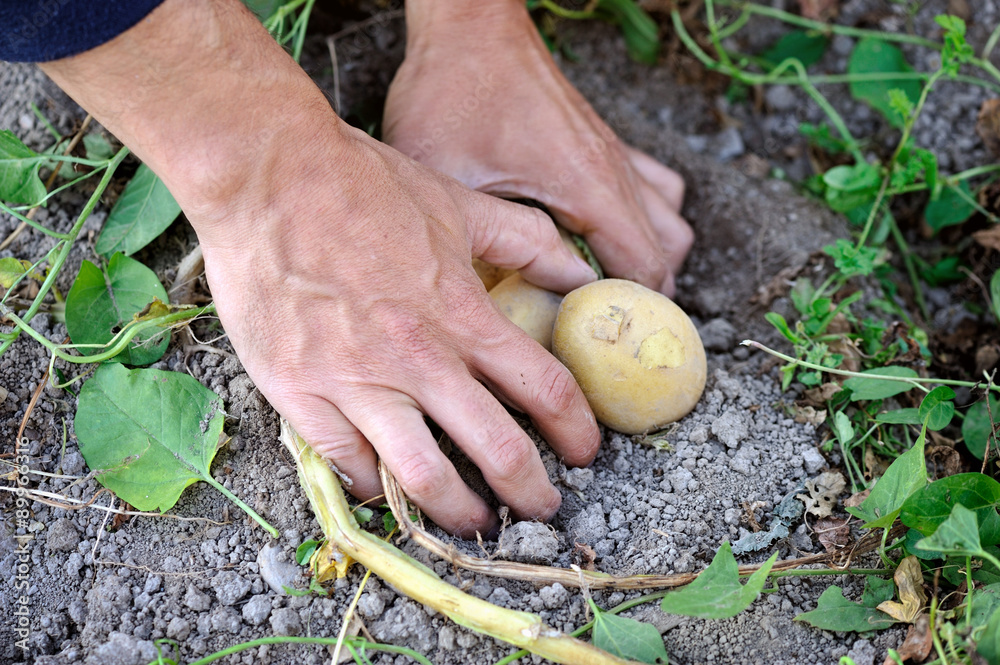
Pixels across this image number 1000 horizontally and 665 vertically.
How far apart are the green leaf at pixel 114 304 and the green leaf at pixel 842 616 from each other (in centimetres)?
155

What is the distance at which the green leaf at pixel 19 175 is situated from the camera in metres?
1.86

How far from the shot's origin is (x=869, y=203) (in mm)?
2410

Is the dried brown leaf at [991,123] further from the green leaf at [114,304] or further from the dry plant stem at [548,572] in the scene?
the green leaf at [114,304]

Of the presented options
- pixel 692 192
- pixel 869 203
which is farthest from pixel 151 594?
pixel 869 203

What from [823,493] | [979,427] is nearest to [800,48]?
[979,427]

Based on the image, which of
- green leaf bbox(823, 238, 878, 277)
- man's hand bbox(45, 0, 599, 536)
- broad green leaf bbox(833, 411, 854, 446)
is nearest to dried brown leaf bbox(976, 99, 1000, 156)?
green leaf bbox(823, 238, 878, 277)

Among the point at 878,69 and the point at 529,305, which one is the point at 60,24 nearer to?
the point at 529,305

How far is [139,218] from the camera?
1.97m

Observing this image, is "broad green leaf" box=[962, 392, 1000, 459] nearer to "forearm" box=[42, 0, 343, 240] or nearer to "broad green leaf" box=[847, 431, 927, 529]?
"broad green leaf" box=[847, 431, 927, 529]

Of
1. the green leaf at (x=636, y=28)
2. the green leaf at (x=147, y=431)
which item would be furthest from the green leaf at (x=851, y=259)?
the green leaf at (x=147, y=431)

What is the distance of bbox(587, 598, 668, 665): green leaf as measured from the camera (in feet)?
4.47

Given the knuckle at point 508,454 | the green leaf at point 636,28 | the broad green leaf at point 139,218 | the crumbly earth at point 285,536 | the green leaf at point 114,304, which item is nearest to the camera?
the crumbly earth at point 285,536

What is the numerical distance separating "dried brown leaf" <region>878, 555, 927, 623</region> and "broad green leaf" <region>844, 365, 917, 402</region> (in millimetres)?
410

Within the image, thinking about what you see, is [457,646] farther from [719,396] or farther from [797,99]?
[797,99]
